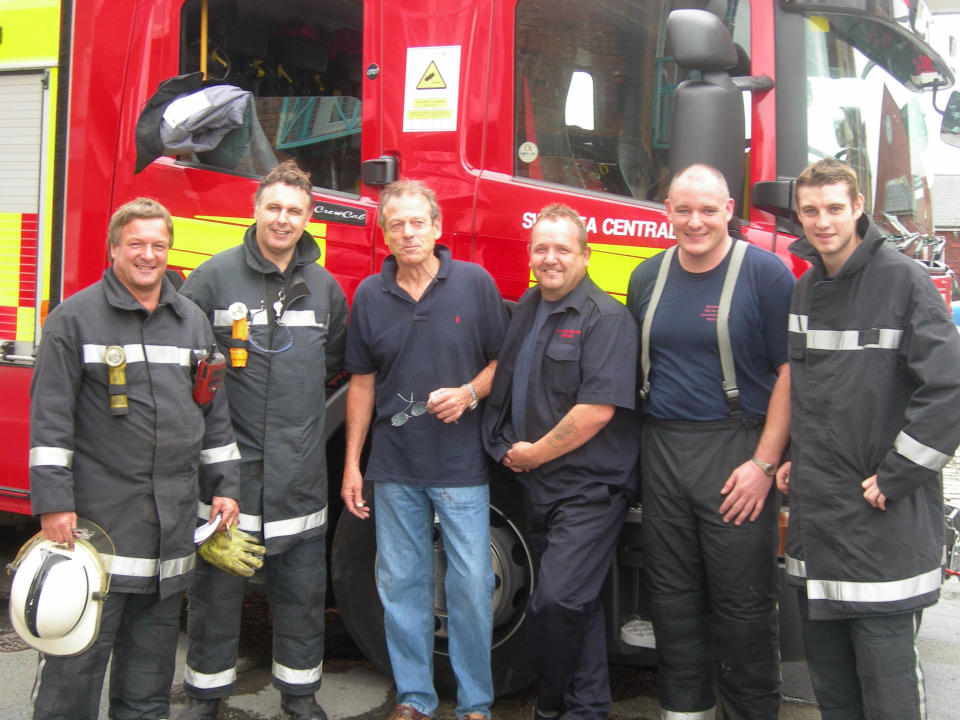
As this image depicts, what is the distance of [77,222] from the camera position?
3.74 m

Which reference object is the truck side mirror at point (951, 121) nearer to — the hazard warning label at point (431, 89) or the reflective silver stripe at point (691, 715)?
the hazard warning label at point (431, 89)

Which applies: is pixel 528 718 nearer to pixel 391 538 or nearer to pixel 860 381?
pixel 391 538

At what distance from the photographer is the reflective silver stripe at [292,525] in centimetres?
317

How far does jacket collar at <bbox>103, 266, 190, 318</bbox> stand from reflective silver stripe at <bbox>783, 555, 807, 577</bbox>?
1.81m

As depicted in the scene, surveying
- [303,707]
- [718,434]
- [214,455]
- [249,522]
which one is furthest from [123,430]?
[718,434]

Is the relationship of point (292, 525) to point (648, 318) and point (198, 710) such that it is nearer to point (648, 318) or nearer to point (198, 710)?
point (198, 710)

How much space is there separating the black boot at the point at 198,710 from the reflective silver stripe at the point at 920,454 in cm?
221

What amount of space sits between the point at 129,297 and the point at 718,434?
1.68 metres

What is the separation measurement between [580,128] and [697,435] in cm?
108

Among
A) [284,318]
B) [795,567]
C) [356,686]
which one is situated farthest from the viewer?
[356,686]

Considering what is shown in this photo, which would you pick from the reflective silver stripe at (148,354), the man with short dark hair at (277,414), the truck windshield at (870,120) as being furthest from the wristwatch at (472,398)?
the truck windshield at (870,120)

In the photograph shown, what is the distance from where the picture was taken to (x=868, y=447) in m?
2.55

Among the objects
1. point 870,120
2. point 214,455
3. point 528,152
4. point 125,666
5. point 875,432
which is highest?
point 870,120

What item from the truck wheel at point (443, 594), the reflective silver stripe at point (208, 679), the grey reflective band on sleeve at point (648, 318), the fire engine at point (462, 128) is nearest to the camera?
the grey reflective band on sleeve at point (648, 318)
